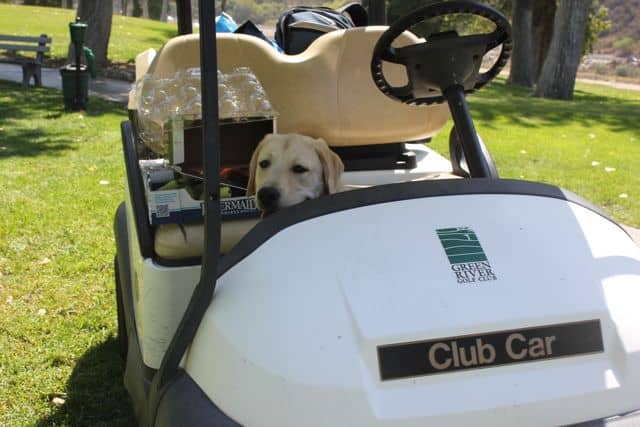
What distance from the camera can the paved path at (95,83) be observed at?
32.4 ft

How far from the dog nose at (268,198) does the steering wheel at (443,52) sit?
523mm

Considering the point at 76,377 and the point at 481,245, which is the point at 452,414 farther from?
the point at 76,377

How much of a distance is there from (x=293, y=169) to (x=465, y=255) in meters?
0.91

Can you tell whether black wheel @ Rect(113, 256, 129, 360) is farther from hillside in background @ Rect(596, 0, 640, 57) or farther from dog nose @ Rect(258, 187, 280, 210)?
hillside in background @ Rect(596, 0, 640, 57)

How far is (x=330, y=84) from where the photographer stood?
8.49ft

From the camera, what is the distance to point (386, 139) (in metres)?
2.77

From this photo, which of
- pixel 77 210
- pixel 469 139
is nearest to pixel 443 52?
pixel 469 139

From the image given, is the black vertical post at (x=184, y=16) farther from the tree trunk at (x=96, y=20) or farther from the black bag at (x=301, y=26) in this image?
the tree trunk at (x=96, y=20)

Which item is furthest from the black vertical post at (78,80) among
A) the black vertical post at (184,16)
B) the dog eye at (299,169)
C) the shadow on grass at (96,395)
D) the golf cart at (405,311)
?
the golf cart at (405,311)

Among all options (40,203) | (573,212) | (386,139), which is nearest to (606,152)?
(386,139)

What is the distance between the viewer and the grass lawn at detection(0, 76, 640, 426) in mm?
2518

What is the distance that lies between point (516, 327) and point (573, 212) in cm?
39

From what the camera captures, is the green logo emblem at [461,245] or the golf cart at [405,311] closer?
the golf cart at [405,311]

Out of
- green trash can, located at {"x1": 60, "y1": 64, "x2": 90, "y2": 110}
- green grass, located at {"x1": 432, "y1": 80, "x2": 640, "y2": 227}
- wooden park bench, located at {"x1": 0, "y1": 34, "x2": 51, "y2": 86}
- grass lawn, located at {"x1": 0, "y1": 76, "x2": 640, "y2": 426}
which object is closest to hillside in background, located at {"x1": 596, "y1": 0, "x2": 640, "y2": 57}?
green grass, located at {"x1": 432, "y1": 80, "x2": 640, "y2": 227}
